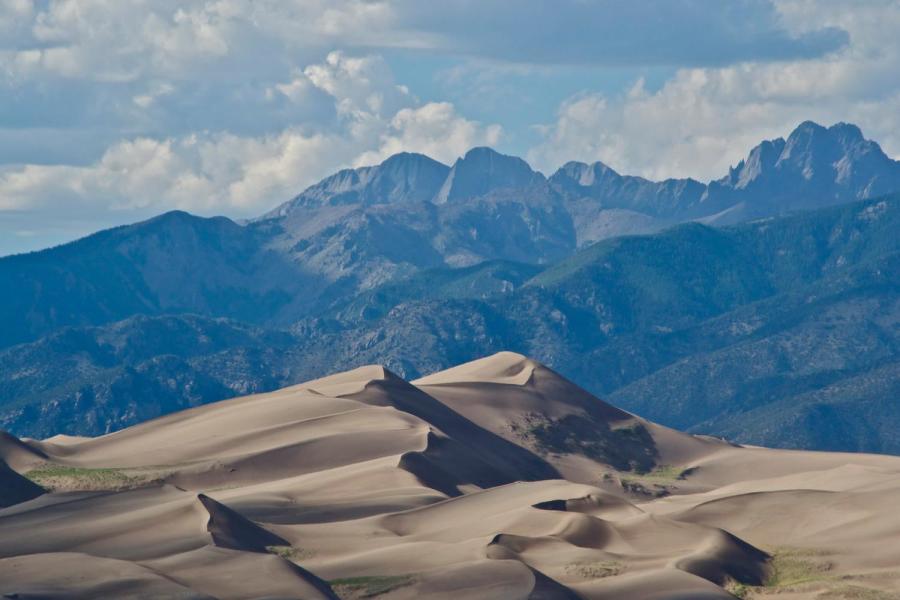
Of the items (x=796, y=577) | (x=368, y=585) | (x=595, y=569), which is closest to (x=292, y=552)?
(x=368, y=585)

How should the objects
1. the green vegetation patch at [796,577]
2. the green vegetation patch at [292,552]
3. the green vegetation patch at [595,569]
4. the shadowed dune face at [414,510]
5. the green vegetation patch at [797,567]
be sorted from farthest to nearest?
the green vegetation patch at [797,567] < the green vegetation patch at [292,552] < the green vegetation patch at [796,577] < the green vegetation patch at [595,569] < the shadowed dune face at [414,510]

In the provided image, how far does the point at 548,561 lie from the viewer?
78.6m

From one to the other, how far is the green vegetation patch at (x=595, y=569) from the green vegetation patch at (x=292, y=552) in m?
12.6

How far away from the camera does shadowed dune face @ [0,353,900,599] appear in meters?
70.9

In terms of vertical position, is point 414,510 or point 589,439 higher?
point 589,439

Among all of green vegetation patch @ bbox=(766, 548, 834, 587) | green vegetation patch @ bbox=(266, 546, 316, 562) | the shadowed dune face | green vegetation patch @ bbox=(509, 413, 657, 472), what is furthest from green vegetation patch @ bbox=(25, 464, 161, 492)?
green vegetation patch @ bbox=(509, 413, 657, 472)

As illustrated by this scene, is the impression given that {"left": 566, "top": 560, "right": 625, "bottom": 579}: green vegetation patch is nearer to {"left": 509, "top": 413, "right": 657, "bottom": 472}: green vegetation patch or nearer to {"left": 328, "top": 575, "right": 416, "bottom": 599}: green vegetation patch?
{"left": 328, "top": 575, "right": 416, "bottom": 599}: green vegetation patch

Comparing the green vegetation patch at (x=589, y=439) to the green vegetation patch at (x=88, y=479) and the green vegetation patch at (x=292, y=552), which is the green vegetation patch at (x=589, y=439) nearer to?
the green vegetation patch at (x=88, y=479)

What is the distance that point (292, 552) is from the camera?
80312 millimetres

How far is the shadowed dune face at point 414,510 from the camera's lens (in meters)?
70.9

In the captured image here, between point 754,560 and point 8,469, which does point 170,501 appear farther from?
point 754,560

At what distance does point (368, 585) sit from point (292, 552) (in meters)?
9.20

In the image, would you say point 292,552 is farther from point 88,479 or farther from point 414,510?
point 88,479

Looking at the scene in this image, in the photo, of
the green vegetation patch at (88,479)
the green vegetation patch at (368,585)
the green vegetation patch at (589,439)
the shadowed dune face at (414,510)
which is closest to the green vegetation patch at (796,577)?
the shadowed dune face at (414,510)
